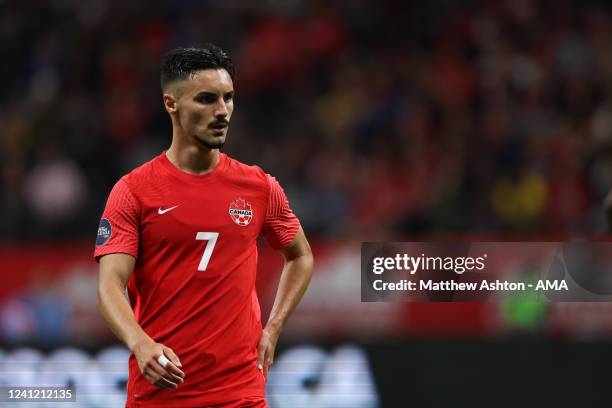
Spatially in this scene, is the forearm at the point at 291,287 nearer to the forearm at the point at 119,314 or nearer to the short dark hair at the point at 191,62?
the forearm at the point at 119,314

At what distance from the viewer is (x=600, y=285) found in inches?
243

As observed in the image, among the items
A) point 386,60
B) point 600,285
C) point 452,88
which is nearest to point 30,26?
point 386,60

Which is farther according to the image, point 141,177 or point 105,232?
point 141,177

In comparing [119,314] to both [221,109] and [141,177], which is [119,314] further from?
[221,109]

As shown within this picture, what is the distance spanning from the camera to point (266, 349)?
4785 mm

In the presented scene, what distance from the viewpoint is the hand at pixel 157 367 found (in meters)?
4.11

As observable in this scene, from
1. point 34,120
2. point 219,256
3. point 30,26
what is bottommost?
point 219,256

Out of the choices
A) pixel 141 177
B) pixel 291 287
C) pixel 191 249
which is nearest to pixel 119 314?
pixel 191 249

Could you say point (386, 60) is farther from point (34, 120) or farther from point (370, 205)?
point (34, 120)

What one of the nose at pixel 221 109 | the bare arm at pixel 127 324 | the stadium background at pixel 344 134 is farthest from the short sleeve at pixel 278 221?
the stadium background at pixel 344 134

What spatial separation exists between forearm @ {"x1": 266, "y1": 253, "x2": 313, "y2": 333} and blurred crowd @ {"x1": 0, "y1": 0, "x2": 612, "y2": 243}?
196 inches

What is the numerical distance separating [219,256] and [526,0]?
8.71 meters

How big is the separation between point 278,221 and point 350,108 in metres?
7.17

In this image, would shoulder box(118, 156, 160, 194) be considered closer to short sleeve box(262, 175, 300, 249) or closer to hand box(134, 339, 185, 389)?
short sleeve box(262, 175, 300, 249)
